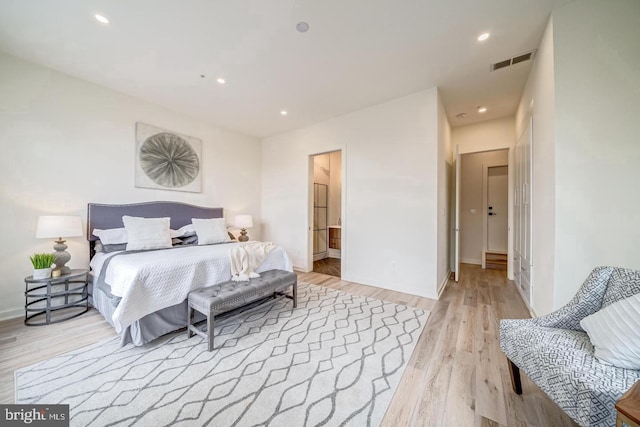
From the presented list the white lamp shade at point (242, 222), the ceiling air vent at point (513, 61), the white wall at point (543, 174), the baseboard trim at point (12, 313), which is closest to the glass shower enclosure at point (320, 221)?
the white lamp shade at point (242, 222)

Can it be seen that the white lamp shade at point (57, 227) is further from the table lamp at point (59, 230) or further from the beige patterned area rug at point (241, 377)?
the beige patterned area rug at point (241, 377)

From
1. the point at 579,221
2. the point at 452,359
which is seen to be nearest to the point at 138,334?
the point at 452,359

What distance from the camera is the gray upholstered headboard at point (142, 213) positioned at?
301 cm

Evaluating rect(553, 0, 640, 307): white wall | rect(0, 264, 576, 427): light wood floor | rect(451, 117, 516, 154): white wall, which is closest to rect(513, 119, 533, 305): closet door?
rect(0, 264, 576, 427): light wood floor

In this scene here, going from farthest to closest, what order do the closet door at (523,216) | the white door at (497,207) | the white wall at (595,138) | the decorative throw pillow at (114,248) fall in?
the white door at (497,207) < the decorative throw pillow at (114,248) < the closet door at (523,216) < the white wall at (595,138)

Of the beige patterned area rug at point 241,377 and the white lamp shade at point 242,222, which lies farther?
the white lamp shade at point 242,222

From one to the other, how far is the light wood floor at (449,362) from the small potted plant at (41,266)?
517 millimetres

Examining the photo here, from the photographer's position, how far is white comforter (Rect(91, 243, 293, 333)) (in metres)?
1.90

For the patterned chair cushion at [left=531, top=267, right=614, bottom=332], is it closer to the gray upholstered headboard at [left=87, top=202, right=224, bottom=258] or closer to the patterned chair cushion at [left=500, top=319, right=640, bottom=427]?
the patterned chair cushion at [left=500, top=319, right=640, bottom=427]

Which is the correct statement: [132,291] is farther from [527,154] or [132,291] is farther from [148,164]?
[527,154]

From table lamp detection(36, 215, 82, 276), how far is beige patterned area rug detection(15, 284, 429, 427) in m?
1.24

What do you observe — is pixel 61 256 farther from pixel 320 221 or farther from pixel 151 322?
pixel 320 221

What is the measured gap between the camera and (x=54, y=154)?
9.07 ft

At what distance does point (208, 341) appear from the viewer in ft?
6.26
